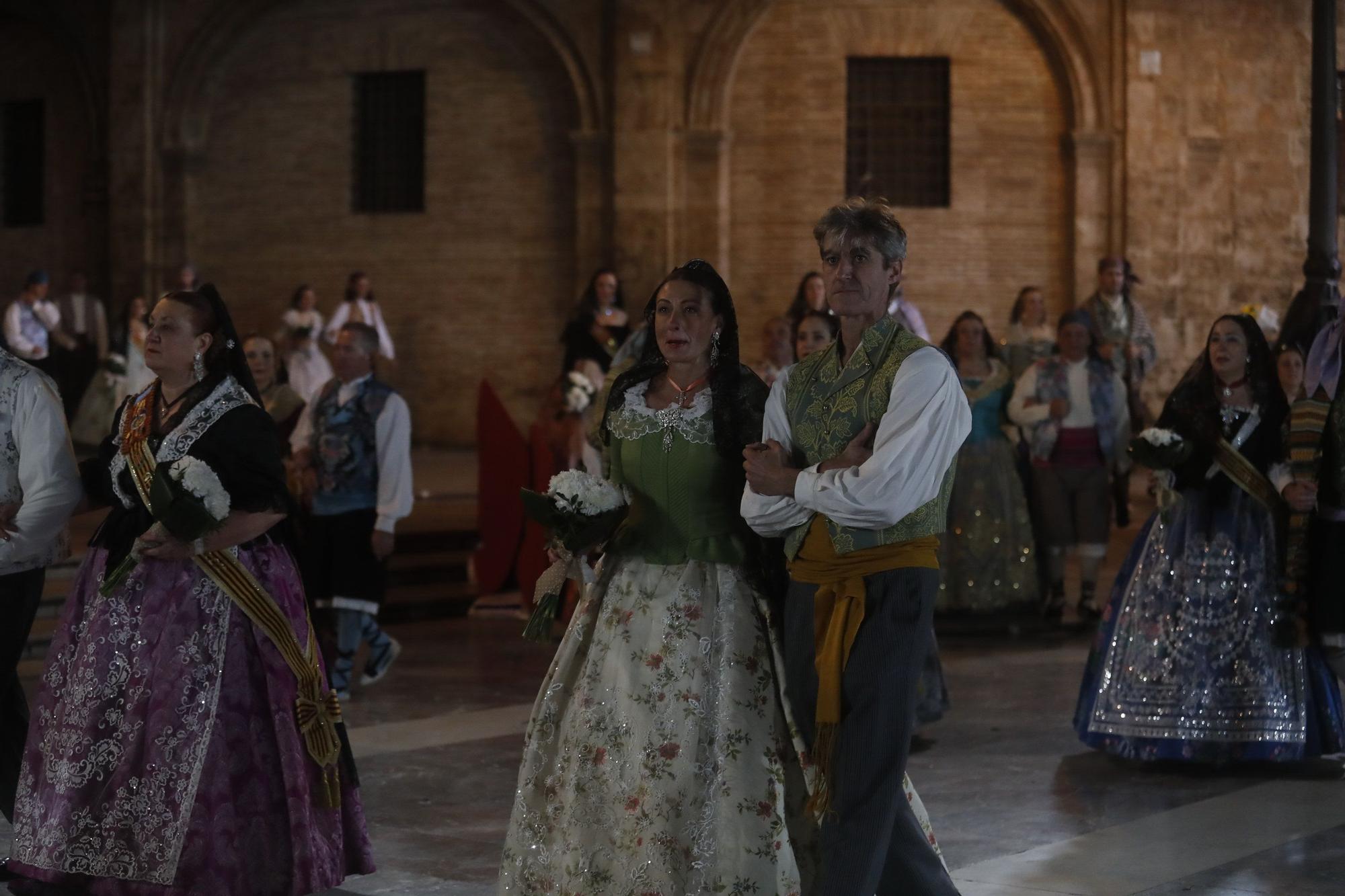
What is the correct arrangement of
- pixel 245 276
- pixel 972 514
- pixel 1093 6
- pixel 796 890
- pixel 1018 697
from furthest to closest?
pixel 245 276
pixel 1093 6
pixel 972 514
pixel 1018 697
pixel 796 890

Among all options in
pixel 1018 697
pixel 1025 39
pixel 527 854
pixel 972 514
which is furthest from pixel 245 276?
pixel 527 854

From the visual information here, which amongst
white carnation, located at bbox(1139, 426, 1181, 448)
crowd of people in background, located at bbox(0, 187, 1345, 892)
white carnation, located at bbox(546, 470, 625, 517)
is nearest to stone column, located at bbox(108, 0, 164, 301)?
crowd of people in background, located at bbox(0, 187, 1345, 892)

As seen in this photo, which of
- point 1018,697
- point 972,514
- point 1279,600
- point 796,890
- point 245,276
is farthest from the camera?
point 245,276

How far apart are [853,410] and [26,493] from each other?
2.45 meters

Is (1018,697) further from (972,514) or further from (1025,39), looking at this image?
(1025,39)

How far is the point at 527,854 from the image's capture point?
466cm

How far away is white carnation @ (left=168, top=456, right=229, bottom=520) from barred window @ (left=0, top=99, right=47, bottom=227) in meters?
20.0

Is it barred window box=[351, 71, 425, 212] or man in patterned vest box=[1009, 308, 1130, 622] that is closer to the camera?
man in patterned vest box=[1009, 308, 1130, 622]

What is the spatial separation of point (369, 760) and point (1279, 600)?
3513 mm

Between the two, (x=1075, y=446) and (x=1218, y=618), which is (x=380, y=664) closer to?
(x=1218, y=618)

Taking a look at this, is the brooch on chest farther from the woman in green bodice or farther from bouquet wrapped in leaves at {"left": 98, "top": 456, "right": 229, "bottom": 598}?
bouquet wrapped in leaves at {"left": 98, "top": 456, "right": 229, "bottom": 598}

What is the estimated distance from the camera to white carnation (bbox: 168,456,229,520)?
491 centimetres

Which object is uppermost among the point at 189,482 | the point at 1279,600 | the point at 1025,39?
the point at 1025,39

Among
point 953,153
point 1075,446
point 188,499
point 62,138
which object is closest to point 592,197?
point 953,153
